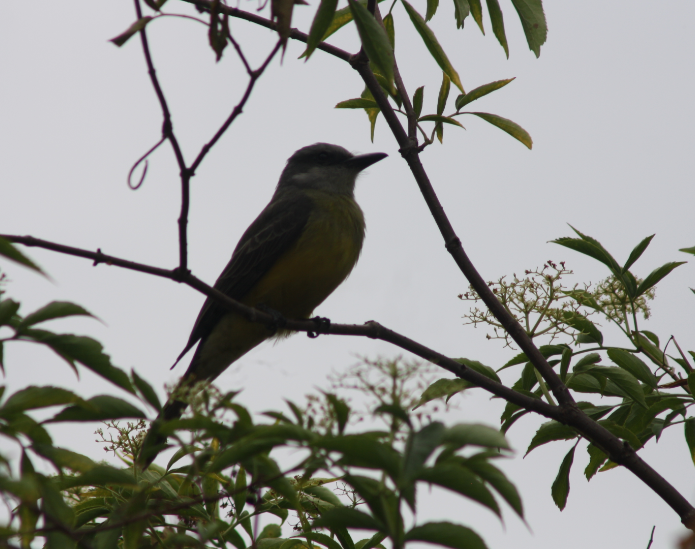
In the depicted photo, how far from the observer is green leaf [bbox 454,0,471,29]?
3.65 m

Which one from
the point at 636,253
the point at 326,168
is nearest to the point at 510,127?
the point at 636,253

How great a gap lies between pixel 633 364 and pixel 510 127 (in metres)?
1.39

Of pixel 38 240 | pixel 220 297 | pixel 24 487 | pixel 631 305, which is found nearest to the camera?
pixel 24 487

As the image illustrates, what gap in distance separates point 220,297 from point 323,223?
2.94 m

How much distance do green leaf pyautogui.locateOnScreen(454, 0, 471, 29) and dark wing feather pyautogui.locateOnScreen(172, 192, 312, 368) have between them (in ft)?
7.67

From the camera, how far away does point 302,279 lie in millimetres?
5285

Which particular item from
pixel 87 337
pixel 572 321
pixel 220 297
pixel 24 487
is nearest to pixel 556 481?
pixel 572 321

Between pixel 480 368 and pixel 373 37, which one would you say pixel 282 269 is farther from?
pixel 373 37

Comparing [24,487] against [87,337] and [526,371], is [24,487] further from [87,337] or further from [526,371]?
[526,371]

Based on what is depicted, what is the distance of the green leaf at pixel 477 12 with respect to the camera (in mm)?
3717

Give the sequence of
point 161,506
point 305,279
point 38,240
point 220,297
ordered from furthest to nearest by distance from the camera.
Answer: point 305,279, point 220,297, point 161,506, point 38,240

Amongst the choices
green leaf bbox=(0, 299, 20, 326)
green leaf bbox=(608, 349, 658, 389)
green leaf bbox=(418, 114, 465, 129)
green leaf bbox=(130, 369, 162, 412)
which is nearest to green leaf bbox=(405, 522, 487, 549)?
green leaf bbox=(130, 369, 162, 412)

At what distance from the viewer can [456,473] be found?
5.07 feet

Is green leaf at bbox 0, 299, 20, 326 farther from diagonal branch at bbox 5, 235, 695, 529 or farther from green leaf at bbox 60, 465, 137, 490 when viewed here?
diagonal branch at bbox 5, 235, 695, 529
